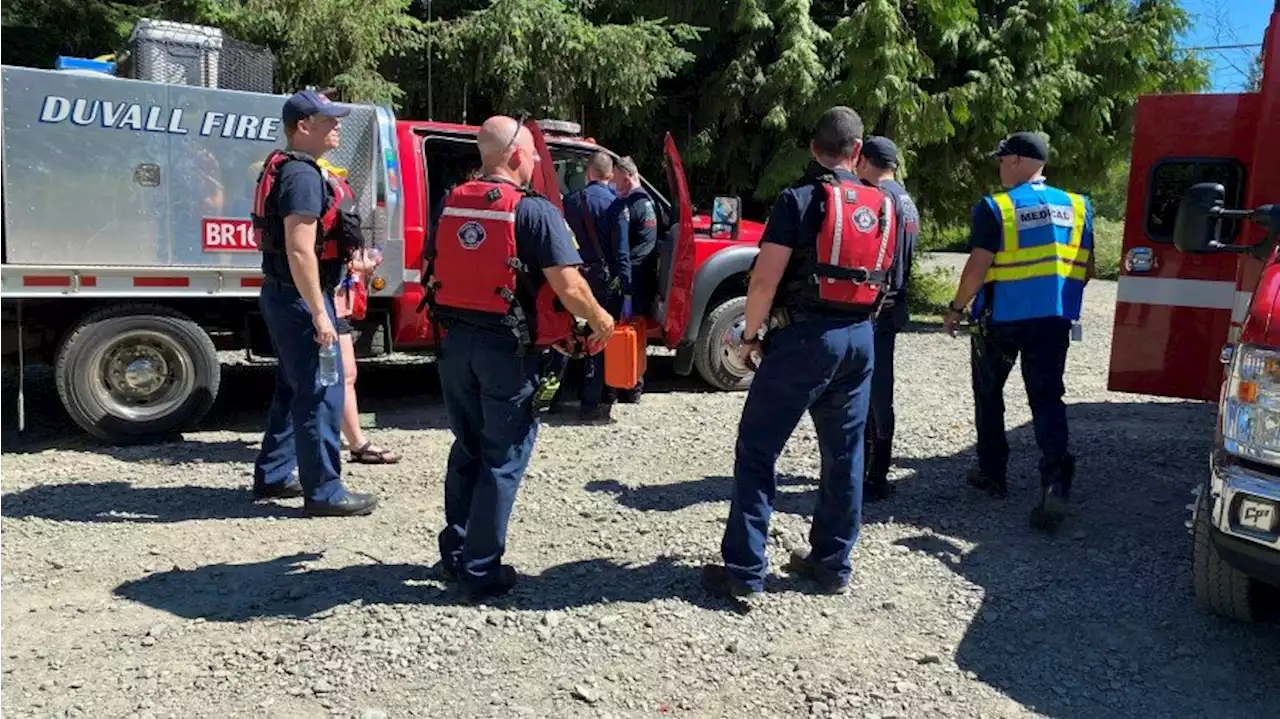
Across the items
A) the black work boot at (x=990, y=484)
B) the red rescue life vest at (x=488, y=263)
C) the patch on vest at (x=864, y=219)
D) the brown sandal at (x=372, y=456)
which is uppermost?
the patch on vest at (x=864, y=219)

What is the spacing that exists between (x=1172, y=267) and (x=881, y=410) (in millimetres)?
1971

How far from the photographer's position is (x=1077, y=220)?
4.89 m

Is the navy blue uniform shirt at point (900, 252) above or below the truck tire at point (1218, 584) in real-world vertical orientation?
above

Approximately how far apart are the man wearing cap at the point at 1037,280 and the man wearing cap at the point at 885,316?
0.34m

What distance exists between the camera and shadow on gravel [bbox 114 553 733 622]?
3959mm

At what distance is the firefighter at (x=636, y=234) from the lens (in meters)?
6.71

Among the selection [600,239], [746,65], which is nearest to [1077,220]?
[600,239]

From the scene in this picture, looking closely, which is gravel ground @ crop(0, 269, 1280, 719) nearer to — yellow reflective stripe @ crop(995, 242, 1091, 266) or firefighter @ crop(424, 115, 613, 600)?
firefighter @ crop(424, 115, 613, 600)

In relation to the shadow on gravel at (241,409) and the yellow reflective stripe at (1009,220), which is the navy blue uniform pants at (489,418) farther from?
the shadow on gravel at (241,409)

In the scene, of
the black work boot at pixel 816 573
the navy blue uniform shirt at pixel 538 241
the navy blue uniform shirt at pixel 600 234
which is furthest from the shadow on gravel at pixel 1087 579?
the navy blue uniform shirt at pixel 538 241

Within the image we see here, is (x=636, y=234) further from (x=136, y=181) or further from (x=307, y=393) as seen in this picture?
(x=136, y=181)

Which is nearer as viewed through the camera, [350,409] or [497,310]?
[497,310]

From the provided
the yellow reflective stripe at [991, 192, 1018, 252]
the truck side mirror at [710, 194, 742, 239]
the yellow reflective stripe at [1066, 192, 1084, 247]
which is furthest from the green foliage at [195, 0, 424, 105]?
the yellow reflective stripe at [1066, 192, 1084, 247]

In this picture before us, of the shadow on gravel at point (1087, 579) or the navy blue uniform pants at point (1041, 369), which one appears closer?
the shadow on gravel at point (1087, 579)
